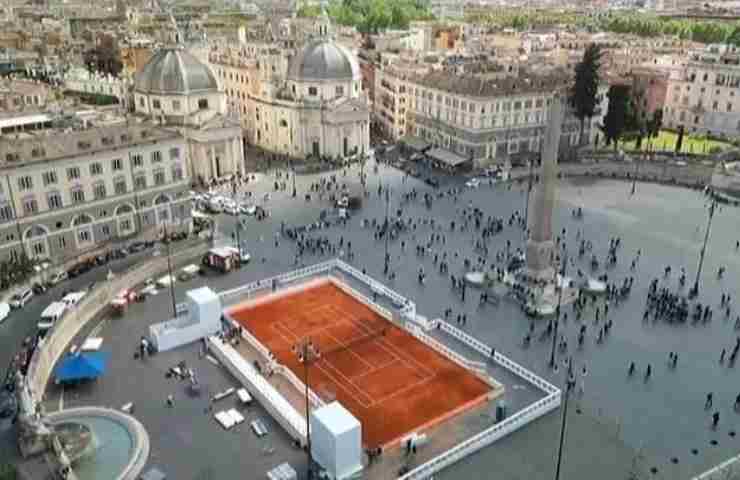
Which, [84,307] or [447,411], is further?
[84,307]

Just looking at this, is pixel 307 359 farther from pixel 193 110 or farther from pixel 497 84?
pixel 497 84

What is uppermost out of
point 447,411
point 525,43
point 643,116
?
point 525,43

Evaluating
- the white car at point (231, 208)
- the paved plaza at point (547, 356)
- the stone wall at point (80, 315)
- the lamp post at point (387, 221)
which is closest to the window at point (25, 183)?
the paved plaza at point (547, 356)

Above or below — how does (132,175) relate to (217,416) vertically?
above

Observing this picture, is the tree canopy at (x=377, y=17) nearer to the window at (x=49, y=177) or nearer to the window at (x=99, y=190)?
the window at (x=99, y=190)

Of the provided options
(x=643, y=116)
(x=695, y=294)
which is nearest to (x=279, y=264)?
(x=695, y=294)

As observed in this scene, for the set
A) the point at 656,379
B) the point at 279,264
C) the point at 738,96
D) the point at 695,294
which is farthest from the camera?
the point at 738,96

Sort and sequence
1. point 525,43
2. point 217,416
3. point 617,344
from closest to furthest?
point 217,416
point 617,344
point 525,43

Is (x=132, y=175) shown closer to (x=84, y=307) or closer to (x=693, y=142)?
(x=84, y=307)
